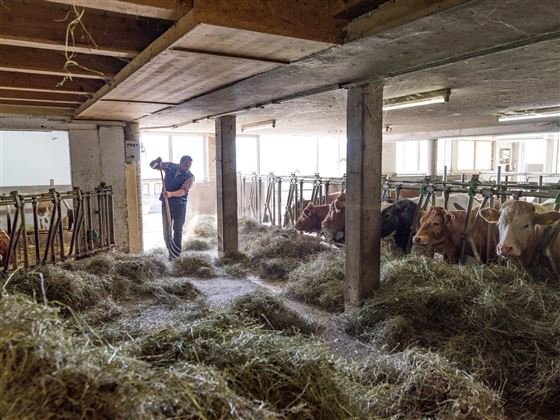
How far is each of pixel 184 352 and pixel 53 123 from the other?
5972mm

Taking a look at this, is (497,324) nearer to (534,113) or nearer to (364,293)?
(364,293)

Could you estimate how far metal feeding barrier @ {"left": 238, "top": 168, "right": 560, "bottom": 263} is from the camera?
4410 mm

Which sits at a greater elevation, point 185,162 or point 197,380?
point 185,162

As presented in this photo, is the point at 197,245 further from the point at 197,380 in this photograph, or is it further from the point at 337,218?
the point at 197,380

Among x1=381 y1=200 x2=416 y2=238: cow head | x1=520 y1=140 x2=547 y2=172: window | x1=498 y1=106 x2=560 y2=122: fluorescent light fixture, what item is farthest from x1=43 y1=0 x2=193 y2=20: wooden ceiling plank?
x1=520 y1=140 x2=547 y2=172: window

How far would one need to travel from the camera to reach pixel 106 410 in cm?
126

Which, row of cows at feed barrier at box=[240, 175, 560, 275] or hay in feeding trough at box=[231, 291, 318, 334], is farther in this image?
row of cows at feed barrier at box=[240, 175, 560, 275]

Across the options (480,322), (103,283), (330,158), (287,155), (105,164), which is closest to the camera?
(480,322)

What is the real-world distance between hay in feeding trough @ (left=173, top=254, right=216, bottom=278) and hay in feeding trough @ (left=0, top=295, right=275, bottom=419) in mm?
4062

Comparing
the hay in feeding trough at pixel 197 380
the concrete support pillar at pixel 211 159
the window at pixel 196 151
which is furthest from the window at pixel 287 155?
the hay in feeding trough at pixel 197 380

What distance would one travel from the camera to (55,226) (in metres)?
4.64

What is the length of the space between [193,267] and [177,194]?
143 cm

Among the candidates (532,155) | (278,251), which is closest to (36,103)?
(278,251)

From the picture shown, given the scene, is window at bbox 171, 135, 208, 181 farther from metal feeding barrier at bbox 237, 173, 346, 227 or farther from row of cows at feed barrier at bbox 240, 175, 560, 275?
row of cows at feed barrier at bbox 240, 175, 560, 275
